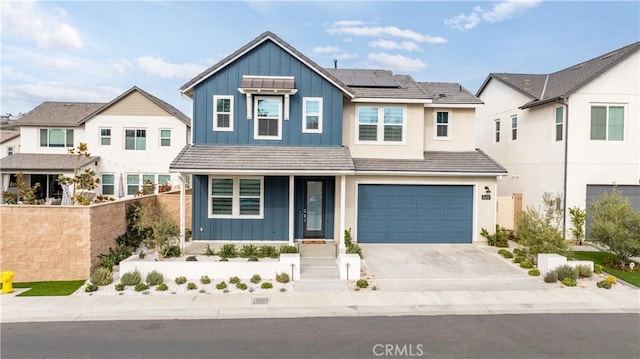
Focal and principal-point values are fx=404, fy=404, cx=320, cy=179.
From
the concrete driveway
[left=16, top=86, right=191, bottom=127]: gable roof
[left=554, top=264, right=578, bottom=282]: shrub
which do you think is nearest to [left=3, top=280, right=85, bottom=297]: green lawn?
the concrete driveway

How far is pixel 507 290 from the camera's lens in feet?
35.0

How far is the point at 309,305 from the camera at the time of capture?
31.0ft

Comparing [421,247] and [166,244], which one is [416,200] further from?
[166,244]

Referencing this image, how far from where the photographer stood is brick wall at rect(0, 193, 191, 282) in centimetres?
1116

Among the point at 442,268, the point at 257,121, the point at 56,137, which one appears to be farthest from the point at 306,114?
the point at 56,137

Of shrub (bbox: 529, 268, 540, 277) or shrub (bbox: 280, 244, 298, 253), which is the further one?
shrub (bbox: 280, 244, 298, 253)

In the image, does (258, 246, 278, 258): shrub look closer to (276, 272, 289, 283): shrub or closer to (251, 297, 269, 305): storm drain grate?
(276, 272, 289, 283): shrub

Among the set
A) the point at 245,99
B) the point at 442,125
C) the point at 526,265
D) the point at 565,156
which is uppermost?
the point at 245,99

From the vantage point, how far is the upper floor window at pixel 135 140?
26.5 m

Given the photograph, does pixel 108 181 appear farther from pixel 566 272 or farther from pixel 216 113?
pixel 566 272

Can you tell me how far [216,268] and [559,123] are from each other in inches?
586

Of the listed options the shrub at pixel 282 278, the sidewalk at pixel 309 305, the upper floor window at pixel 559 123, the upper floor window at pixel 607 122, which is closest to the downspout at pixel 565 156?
the upper floor window at pixel 559 123

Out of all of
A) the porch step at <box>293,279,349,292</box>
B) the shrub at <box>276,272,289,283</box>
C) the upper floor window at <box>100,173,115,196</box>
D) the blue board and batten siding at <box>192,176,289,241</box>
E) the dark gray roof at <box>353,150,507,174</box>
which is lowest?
the porch step at <box>293,279,349,292</box>

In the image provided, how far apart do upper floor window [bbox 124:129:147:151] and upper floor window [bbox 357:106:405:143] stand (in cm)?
1681
